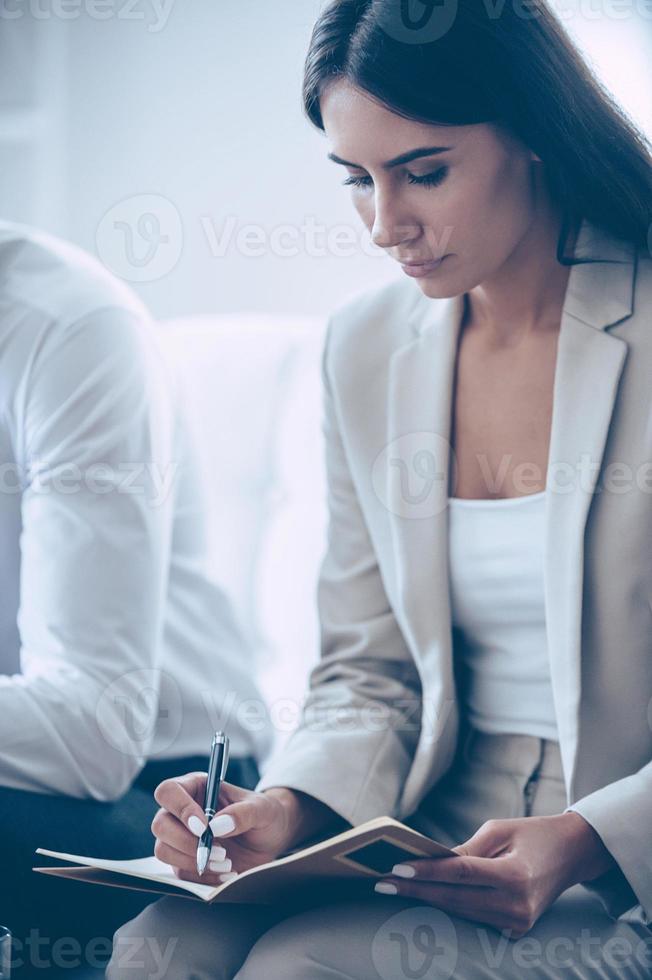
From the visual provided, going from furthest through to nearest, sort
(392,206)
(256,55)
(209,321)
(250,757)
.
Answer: (256,55), (209,321), (250,757), (392,206)

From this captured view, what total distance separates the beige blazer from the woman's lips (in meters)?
Result: 0.13

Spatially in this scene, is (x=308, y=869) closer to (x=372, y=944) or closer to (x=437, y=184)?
(x=372, y=944)

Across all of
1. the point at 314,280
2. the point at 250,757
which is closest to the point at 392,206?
the point at 250,757

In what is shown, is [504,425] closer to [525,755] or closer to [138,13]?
[525,755]

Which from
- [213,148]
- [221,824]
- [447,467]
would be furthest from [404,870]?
[213,148]

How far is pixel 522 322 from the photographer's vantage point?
3.84 ft

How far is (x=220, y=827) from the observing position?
36.3 inches

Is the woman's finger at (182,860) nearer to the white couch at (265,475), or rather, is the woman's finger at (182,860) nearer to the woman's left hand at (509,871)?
the woman's left hand at (509,871)

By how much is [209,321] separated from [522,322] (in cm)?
81

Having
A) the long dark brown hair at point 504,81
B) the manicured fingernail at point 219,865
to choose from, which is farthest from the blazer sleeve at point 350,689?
the long dark brown hair at point 504,81

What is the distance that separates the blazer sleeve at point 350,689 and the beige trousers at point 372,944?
0.52 ft

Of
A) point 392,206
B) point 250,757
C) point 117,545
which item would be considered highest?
point 392,206

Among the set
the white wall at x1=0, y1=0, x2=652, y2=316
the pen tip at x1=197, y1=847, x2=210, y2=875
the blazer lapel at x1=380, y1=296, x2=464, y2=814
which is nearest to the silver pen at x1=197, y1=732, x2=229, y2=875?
the pen tip at x1=197, y1=847, x2=210, y2=875

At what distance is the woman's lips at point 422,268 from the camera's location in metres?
1.06
